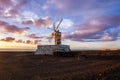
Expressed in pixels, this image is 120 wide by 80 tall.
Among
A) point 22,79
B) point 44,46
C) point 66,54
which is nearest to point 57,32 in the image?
point 44,46

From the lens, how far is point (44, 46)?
8456 centimetres

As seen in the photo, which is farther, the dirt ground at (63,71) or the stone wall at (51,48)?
the stone wall at (51,48)

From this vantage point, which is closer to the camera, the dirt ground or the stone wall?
the dirt ground

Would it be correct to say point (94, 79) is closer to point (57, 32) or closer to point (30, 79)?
point (30, 79)

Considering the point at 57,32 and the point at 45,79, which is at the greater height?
the point at 57,32

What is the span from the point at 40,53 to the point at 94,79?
6302 cm

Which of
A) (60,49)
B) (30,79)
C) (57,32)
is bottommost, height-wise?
(30,79)

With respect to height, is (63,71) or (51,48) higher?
(51,48)

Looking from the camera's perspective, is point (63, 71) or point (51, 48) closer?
point (63, 71)

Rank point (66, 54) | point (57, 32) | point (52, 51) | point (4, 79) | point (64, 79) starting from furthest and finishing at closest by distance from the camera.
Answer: point (57, 32), point (52, 51), point (66, 54), point (4, 79), point (64, 79)

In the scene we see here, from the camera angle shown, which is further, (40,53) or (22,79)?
(40,53)

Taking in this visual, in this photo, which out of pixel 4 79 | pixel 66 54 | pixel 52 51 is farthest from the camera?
pixel 52 51

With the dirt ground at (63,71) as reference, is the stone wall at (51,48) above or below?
above

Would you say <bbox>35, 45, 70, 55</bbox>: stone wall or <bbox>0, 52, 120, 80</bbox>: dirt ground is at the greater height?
<bbox>35, 45, 70, 55</bbox>: stone wall
